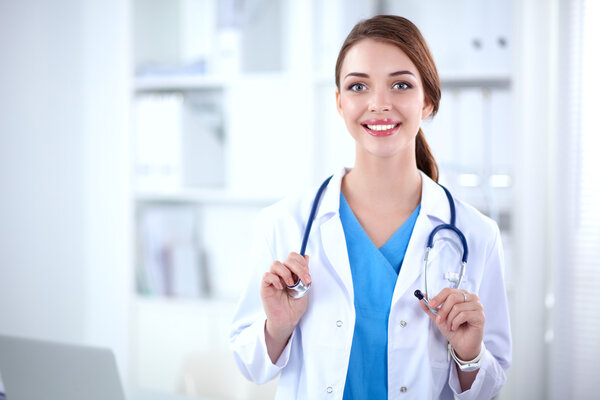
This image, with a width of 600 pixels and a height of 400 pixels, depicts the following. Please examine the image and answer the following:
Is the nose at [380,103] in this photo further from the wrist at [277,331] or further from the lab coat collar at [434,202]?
the wrist at [277,331]

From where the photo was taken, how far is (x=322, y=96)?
7.65 feet

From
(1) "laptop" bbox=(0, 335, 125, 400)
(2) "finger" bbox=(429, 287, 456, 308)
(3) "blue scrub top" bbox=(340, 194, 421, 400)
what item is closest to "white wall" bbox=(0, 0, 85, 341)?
(1) "laptop" bbox=(0, 335, 125, 400)

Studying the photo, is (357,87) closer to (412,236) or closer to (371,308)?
(412,236)

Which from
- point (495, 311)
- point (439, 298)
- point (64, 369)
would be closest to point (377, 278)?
point (439, 298)

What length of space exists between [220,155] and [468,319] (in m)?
1.76

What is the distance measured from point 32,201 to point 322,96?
4.57 feet

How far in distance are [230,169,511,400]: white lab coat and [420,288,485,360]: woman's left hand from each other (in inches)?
2.9

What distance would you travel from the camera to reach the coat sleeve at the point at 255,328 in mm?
1136

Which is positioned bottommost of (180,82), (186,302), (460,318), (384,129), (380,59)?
(186,302)

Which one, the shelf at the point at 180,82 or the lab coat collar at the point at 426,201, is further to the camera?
the shelf at the point at 180,82

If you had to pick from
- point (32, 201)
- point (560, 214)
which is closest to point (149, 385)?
point (32, 201)

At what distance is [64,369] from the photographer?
98 centimetres

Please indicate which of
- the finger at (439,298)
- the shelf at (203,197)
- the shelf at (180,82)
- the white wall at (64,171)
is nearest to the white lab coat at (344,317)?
the finger at (439,298)

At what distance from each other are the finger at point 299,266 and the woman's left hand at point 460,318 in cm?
24
